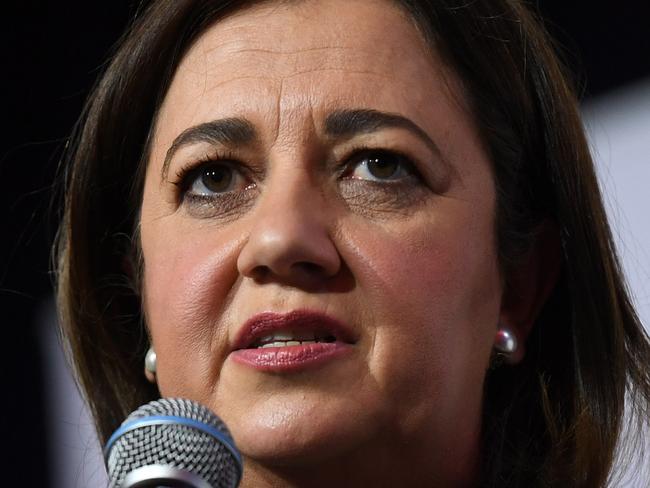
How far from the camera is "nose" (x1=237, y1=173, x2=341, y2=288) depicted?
6.12 feet

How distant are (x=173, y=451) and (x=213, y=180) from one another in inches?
37.3

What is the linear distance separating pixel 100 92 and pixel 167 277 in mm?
532

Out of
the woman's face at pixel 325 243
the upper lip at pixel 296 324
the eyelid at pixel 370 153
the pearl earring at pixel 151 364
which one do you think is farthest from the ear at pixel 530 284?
the pearl earring at pixel 151 364

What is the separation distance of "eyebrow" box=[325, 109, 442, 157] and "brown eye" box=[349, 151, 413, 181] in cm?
4

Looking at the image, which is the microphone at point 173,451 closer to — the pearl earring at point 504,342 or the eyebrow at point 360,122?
the eyebrow at point 360,122

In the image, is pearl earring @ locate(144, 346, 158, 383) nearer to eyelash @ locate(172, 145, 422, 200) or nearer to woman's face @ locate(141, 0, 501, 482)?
woman's face @ locate(141, 0, 501, 482)

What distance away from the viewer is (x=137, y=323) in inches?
101

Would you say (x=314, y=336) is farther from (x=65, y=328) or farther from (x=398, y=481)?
(x=65, y=328)

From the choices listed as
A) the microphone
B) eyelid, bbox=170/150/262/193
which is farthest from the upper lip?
the microphone

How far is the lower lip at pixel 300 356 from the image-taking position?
1.87 meters

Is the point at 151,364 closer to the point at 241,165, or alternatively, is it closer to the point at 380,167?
the point at 241,165

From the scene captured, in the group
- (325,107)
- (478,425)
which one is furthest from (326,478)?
(325,107)

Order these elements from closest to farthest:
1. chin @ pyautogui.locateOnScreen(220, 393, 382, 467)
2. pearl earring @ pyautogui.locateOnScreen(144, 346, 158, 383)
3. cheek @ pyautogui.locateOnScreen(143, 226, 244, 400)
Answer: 1. chin @ pyautogui.locateOnScreen(220, 393, 382, 467)
2. cheek @ pyautogui.locateOnScreen(143, 226, 244, 400)
3. pearl earring @ pyautogui.locateOnScreen(144, 346, 158, 383)

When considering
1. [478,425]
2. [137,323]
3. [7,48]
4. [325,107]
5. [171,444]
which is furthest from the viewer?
[7,48]
